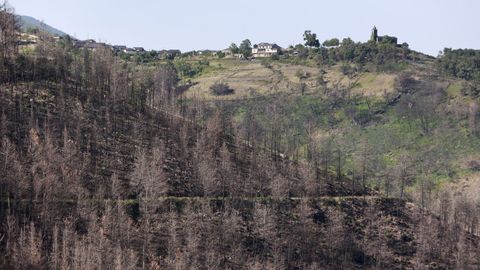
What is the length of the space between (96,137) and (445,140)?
113 metres

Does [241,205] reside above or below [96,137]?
below

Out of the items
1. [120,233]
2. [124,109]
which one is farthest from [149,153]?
[120,233]

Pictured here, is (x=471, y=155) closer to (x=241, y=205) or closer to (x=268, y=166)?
(x=268, y=166)

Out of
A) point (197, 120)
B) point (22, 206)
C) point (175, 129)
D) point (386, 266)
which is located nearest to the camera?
point (22, 206)

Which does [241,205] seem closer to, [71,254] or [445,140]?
[71,254]

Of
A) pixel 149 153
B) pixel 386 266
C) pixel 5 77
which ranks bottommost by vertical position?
pixel 386 266

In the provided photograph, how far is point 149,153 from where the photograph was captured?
395 ft

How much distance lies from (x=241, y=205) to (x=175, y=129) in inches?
1055

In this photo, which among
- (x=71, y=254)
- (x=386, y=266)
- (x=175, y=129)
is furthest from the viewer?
(x=175, y=129)

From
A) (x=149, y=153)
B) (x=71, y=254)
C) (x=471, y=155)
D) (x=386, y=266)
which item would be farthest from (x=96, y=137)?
(x=471, y=155)

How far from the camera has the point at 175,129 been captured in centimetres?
13212

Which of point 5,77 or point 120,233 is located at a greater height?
point 5,77

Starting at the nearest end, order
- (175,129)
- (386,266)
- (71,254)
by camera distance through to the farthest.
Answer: (71,254)
(386,266)
(175,129)

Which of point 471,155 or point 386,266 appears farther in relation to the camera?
point 471,155
